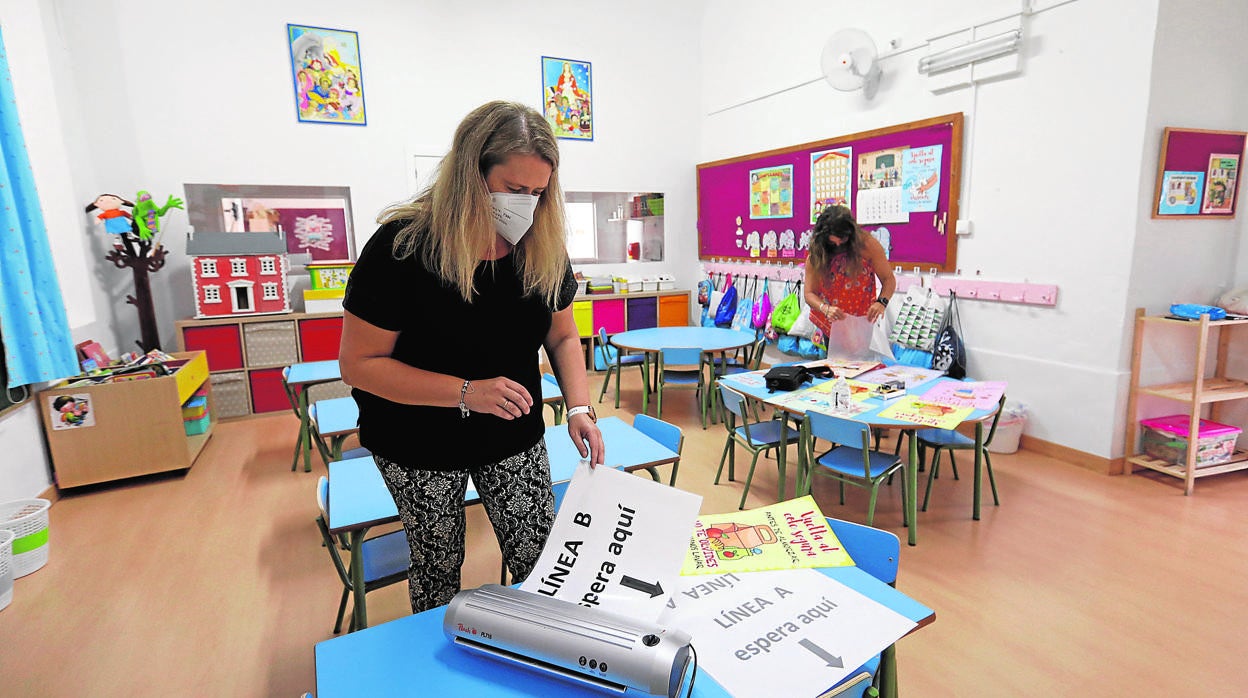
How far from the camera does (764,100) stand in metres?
5.92

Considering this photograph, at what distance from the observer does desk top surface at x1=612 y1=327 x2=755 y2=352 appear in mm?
4613

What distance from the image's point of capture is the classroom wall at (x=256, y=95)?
436cm

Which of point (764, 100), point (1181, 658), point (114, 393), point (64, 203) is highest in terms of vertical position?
point (764, 100)

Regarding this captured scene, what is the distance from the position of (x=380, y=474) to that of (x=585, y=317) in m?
4.40

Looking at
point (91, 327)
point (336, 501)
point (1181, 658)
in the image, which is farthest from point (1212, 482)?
point (91, 327)

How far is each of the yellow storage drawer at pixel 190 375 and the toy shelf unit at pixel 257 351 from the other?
182 millimetres

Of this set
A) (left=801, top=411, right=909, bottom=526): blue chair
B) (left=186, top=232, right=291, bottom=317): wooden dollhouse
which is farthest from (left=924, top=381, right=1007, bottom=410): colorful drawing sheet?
(left=186, top=232, right=291, bottom=317): wooden dollhouse

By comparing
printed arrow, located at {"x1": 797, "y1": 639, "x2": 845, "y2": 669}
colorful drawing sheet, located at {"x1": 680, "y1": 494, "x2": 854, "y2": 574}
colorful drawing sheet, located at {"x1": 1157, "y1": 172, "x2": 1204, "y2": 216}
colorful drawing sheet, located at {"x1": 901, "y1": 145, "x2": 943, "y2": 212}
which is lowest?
printed arrow, located at {"x1": 797, "y1": 639, "x2": 845, "y2": 669}

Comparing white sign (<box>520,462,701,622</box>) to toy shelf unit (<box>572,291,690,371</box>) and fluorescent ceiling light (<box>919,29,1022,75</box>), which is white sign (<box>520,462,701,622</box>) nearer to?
fluorescent ceiling light (<box>919,29,1022,75</box>)

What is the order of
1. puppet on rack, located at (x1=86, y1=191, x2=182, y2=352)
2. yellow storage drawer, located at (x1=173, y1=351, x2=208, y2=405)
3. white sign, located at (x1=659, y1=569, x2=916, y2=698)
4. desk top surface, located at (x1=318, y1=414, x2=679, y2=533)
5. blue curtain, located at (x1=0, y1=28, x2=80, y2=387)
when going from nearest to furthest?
white sign, located at (x1=659, y1=569, x2=916, y2=698)
desk top surface, located at (x1=318, y1=414, x2=679, y2=533)
blue curtain, located at (x1=0, y1=28, x2=80, y2=387)
yellow storage drawer, located at (x1=173, y1=351, x2=208, y2=405)
puppet on rack, located at (x1=86, y1=191, x2=182, y2=352)

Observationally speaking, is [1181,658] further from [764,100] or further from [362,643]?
[764,100]

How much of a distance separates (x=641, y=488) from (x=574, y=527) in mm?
136

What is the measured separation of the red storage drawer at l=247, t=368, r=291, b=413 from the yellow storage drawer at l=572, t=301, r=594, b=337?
2630mm

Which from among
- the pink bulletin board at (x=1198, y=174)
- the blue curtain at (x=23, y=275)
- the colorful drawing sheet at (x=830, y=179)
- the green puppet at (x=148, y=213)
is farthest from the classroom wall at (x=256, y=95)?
the pink bulletin board at (x=1198, y=174)
